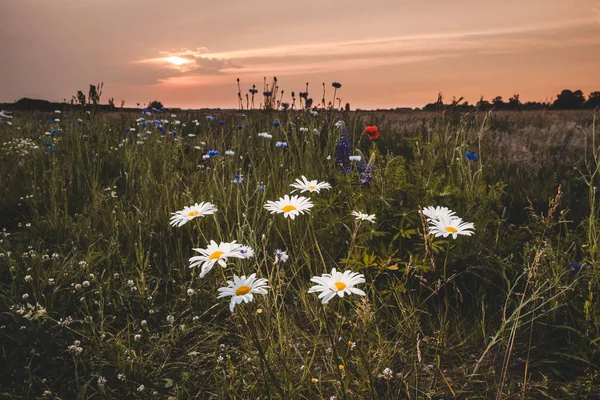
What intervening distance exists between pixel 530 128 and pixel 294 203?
835cm

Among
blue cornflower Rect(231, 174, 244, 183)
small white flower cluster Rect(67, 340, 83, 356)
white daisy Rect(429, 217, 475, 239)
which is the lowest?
small white flower cluster Rect(67, 340, 83, 356)

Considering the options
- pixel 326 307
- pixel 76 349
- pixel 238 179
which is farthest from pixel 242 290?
pixel 238 179

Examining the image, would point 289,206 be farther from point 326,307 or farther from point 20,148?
point 20,148

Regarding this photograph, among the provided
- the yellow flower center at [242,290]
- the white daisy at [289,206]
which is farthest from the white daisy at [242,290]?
the white daisy at [289,206]

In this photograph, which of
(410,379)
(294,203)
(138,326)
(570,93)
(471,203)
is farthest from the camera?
(570,93)

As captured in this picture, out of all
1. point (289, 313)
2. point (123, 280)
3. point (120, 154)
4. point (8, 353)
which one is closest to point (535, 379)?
point (289, 313)

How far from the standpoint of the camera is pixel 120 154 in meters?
5.00

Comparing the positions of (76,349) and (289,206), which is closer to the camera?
(289,206)

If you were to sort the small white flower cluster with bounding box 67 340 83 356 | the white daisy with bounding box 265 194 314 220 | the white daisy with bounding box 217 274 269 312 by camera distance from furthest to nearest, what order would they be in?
1. the small white flower cluster with bounding box 67 340 83 356
2. the white daisy with bounding box 265 194 314 220
3. the white daisy with bounding box 217 274 269 312

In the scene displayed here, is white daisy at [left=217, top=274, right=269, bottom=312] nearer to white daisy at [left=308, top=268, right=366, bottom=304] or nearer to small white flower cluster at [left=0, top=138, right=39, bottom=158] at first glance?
white daisy at [left=308, top=268, right=366, bottom=304]

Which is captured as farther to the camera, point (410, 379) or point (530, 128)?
point (530, 128)

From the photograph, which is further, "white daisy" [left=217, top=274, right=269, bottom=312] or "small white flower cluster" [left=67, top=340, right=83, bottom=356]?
"small white flower cluster" [left=67, top=340, right=83, bottom=356]

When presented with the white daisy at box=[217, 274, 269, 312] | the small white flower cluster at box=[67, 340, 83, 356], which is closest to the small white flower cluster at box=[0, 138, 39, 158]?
the small white flower cluster at box=[67, 340, 83, 356]

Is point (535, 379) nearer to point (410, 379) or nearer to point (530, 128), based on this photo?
point (410, 379)
